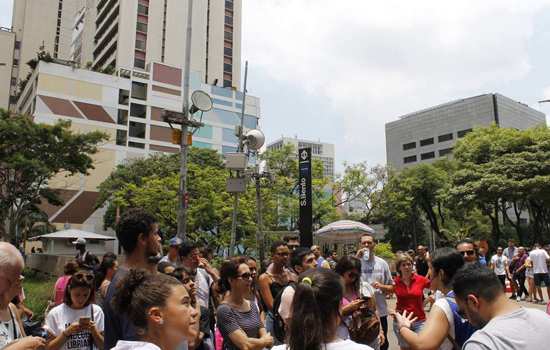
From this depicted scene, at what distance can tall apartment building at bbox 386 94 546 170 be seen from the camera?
67938mm

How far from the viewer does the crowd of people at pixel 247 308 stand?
82.2 inches

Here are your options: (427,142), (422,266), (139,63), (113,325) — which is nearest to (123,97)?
(139,63)

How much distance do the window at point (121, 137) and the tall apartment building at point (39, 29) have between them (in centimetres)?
2331

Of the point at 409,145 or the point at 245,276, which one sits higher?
the point at 409,145

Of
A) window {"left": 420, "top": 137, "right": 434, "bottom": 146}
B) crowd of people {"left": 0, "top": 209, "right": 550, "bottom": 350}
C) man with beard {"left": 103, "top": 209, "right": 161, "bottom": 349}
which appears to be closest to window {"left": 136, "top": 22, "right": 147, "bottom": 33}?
window {"left": 420, "top": 137, "right": 434, "bottom": 146}

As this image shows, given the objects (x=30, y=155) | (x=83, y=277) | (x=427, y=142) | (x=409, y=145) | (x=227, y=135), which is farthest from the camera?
(x=409, y=145)

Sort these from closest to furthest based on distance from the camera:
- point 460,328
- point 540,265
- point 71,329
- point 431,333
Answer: point 431,333 < point 460,328 < point 71,329 < point 540,265

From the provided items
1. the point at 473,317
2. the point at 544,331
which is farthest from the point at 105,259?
the point at 544,331

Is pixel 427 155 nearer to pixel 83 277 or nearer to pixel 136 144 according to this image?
pixel 136 144

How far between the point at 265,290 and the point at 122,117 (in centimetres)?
5056

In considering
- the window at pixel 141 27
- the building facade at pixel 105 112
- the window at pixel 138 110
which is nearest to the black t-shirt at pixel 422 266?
the building facade at pixel 105 112

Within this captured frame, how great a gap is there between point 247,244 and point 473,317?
20181 millimetres

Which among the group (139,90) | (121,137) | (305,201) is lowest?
(305,201)

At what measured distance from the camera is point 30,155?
21594mm
